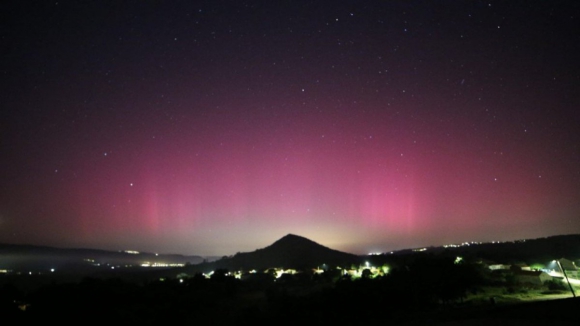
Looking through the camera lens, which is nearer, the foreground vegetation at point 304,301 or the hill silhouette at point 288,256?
the foreground vegetation at point 304,301

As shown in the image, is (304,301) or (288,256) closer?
(304,301)

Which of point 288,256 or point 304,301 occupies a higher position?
point 288,256

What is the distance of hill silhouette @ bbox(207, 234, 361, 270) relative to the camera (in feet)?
289

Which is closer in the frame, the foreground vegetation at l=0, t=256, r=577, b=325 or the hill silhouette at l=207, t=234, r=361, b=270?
the foreground vegetation at l=0, t=256, r=577, b=325

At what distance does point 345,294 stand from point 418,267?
10.7 m

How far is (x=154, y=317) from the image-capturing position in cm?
2422

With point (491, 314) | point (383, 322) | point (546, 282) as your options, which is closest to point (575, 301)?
point (491, 314)

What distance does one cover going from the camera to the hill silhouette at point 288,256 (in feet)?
289

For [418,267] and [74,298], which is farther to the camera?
[418,267]

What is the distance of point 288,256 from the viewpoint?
95.9m

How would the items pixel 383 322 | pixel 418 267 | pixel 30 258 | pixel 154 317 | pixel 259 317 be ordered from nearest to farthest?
1. pixel 383 322
2. pixel 259 317
3. pixel 154 317
4. pixel 418 267
5. pixel 30 258

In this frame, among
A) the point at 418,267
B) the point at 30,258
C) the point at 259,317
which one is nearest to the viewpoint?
the point at 259,317

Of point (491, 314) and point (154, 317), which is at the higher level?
point (491, 314)

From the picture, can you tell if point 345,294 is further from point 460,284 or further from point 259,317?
point 460,284
